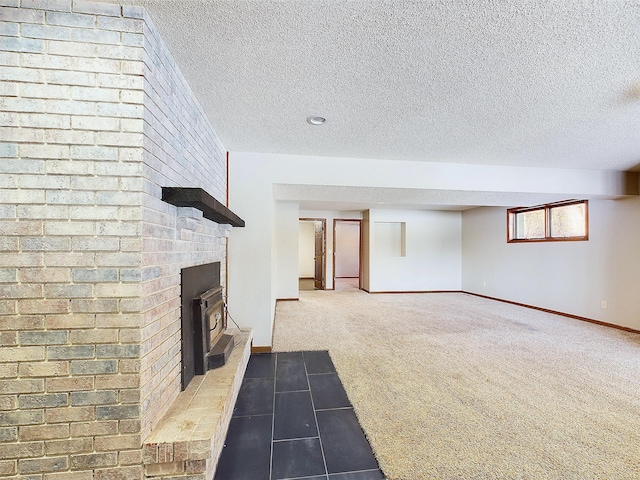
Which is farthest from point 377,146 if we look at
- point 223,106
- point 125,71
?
point 125,71

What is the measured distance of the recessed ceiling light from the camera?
235 cm

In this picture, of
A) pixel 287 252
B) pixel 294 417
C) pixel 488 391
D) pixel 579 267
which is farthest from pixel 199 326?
pixel 579 267

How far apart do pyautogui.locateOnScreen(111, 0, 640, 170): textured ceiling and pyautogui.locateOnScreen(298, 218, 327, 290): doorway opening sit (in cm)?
480

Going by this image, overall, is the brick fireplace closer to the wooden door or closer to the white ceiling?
the white ceiling

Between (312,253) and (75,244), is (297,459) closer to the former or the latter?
(75,244)

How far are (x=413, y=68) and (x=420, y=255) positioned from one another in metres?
6.05

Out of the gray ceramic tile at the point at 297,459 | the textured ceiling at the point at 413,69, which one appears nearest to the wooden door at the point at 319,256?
the textured ceiling at the point at 413,69

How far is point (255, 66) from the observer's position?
1681mm

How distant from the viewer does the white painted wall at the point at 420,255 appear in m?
7.12

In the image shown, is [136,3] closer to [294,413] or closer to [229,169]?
[229,169]

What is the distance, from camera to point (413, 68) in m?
1.67

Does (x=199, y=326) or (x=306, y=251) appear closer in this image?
(x=199, y=326)

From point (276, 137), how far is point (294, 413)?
236 centimetres

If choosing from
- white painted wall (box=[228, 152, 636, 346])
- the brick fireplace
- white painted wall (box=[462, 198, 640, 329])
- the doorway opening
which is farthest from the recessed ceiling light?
the doorway opening
